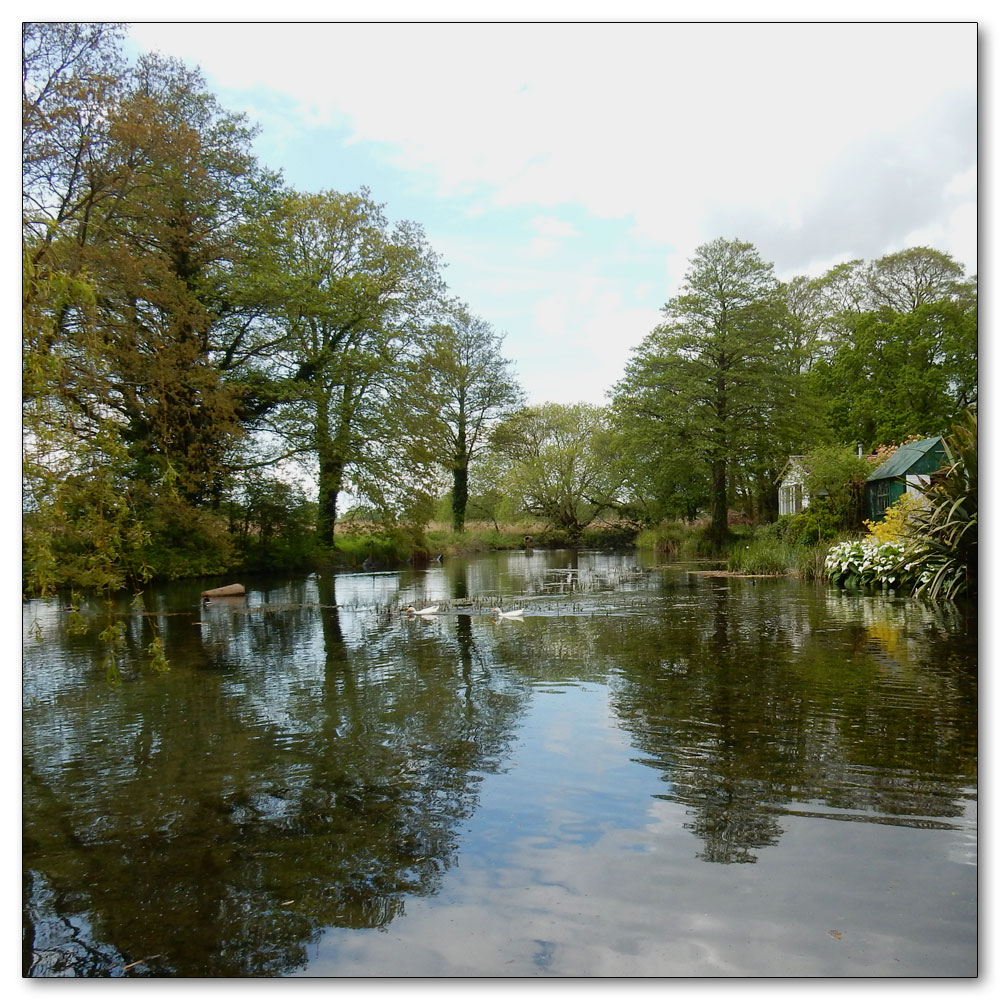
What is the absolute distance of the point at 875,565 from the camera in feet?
33.6

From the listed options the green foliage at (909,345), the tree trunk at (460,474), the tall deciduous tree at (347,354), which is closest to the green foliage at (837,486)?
the green foliage at (909,345)

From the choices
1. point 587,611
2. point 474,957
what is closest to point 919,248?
point 474,957

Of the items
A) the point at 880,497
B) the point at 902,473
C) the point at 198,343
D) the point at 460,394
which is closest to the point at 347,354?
the point at 460,394

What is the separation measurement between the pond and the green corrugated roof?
174cm

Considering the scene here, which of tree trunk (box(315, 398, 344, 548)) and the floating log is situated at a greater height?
tree trunk (box(315, 398, 344, 548))

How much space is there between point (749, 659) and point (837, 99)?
423 cm

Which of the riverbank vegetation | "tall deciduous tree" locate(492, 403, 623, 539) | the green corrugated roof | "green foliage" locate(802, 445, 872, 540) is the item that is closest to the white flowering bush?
the riverbank vegetation

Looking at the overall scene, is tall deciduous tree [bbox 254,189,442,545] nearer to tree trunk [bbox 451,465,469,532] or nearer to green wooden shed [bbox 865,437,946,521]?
tree trunk [bbox 451,465,469,532]

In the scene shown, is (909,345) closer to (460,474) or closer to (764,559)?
(764,559)

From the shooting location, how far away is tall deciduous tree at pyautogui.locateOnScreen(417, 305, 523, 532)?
13.5 metres

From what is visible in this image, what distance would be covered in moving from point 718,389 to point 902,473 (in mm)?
8430

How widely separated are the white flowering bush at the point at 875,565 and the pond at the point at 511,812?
210cm

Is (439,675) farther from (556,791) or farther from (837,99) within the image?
(837,99)

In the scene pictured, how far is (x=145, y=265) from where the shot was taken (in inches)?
298
